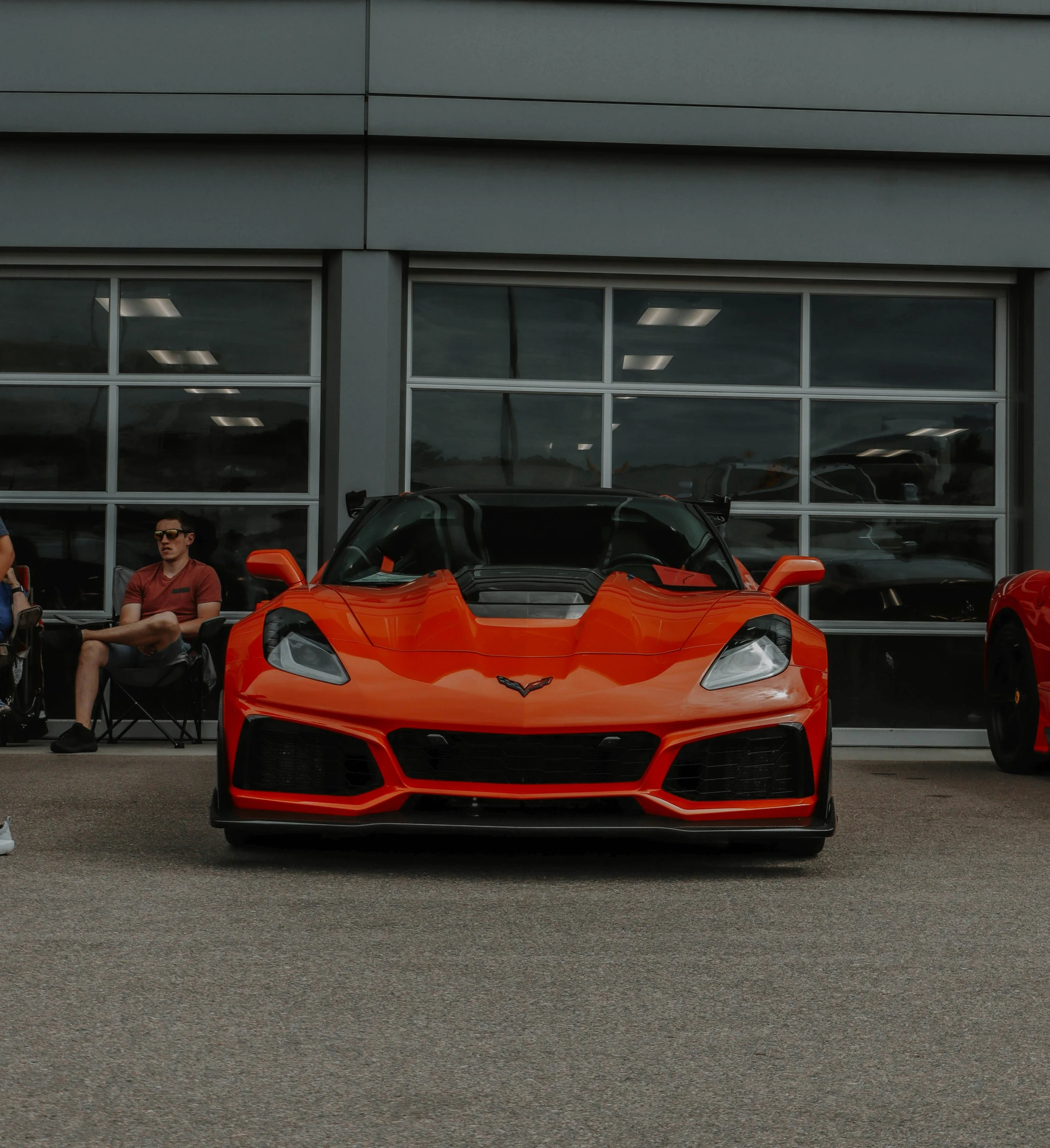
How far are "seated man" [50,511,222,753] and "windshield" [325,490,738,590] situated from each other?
3.36 meters

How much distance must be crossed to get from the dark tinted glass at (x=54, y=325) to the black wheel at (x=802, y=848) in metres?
6.79

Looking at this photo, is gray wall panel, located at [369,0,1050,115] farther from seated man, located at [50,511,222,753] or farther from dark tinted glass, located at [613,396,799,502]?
seated man, located at [50,511,222,753]

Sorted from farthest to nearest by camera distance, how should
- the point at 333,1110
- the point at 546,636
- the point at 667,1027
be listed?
the point at 546,636 < the point at 667,1027 < the point at 333,1110

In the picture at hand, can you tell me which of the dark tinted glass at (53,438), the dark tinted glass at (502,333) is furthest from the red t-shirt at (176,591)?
the dark tinted glass at (502,333)

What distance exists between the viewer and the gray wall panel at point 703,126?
9.97 meters

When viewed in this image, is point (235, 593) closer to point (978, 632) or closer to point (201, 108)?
point (201, 108)

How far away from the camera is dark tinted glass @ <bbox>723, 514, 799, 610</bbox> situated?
10.2 m

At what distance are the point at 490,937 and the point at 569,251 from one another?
23.1 ft

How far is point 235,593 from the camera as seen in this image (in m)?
10.1

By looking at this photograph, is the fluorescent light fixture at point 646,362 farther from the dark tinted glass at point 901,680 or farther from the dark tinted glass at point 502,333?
the dark tinted glass at point 901,680

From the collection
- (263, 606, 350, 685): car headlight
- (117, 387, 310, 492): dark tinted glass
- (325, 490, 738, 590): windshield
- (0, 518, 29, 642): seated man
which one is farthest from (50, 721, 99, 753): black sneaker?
(263, 606, 350, 685): car headlight

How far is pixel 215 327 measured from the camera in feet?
33.7

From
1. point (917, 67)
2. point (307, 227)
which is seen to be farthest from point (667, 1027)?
point (917, 67)

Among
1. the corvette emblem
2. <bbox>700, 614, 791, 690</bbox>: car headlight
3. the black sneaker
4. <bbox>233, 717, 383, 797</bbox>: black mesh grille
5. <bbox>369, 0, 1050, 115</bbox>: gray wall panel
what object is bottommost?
the black sneaker
